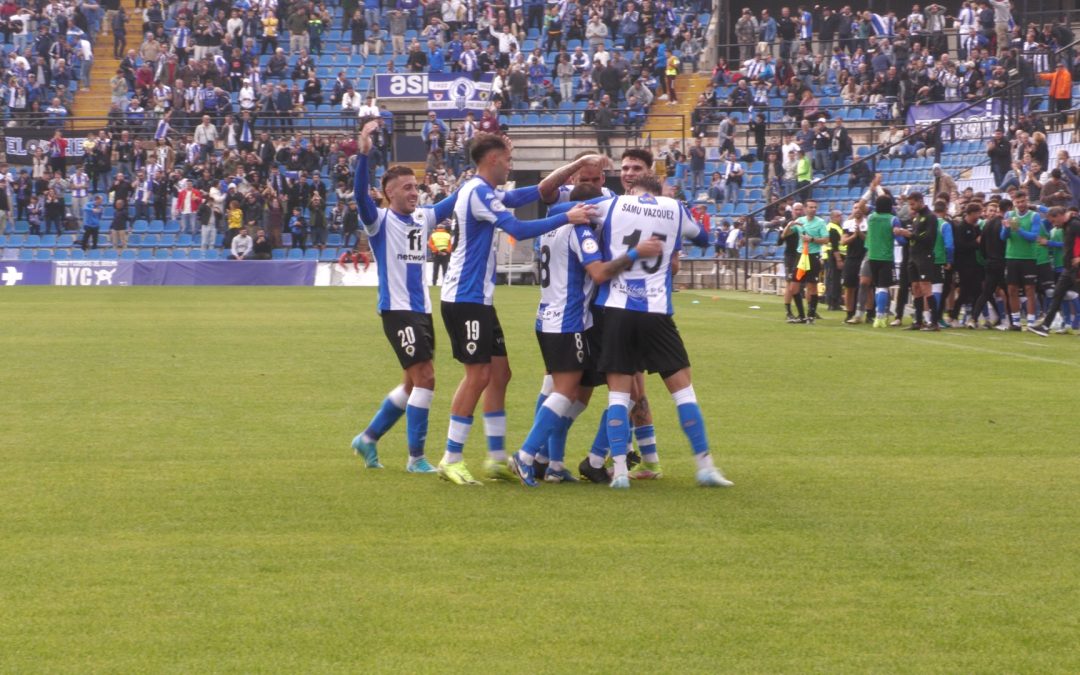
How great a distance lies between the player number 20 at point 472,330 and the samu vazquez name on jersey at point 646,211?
1170mm

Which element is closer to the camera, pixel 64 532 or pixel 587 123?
pixel 64 532

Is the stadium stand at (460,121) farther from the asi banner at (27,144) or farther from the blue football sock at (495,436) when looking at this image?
the blue football sock at (495,436)

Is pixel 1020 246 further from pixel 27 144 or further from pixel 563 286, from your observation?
pixel 27 144

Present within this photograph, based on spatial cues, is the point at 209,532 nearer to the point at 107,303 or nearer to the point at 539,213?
the point at 107,303

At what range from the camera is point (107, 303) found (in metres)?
30.6

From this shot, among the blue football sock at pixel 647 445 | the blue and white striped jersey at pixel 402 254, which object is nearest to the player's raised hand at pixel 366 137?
the blue and white striped jersey at pixel 402 254

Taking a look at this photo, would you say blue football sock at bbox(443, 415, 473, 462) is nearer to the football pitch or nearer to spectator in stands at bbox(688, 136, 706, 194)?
the football pitch

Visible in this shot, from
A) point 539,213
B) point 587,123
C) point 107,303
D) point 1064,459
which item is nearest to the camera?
point 1064,459

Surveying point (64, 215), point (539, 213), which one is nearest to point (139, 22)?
point (64, 215)

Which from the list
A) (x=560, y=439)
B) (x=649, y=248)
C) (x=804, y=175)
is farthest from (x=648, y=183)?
(x=804, y=175)

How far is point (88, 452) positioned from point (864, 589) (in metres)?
6.09

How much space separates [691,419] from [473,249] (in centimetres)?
174

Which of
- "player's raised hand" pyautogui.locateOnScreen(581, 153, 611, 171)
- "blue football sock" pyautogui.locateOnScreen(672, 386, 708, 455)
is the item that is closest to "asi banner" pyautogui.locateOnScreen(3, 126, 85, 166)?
"player's raised hand" pyautogui.locateOnScreen(581, 153, 611, 171)

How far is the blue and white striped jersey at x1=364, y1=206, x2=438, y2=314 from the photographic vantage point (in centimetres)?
970
